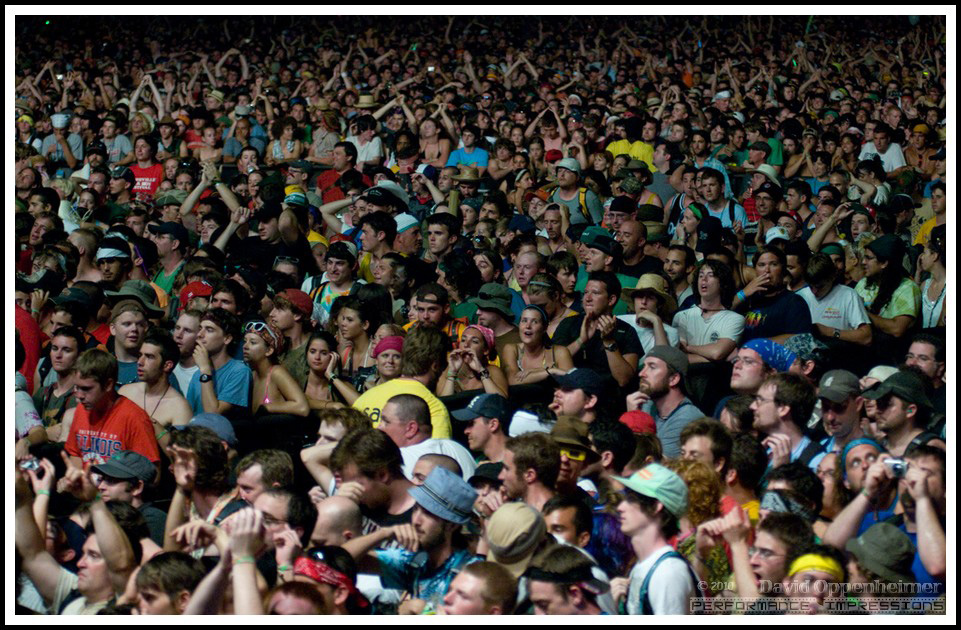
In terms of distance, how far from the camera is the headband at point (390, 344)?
8.29m

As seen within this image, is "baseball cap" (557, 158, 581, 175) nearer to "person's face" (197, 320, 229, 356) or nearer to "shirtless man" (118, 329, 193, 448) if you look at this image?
"person's face" (197, 320, 229, 356)

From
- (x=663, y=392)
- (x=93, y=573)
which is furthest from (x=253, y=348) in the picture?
(x=93, y=573)

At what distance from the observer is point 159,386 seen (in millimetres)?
7859

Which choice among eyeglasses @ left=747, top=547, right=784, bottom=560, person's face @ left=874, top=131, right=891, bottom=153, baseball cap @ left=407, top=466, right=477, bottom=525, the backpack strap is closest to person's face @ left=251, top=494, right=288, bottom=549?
baseball cap @ left=407, top=466, right=477, bottom=525

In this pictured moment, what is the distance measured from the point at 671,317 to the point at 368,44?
20.1 meters

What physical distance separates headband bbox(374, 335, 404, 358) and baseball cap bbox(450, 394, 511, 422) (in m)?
1.14

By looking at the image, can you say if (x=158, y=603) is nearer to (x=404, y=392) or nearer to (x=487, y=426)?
(x=487, y=426)

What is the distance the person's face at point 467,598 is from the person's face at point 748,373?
3.42m

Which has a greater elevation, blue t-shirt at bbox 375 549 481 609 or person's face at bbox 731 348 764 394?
person's face at bbox 731 348 764 394

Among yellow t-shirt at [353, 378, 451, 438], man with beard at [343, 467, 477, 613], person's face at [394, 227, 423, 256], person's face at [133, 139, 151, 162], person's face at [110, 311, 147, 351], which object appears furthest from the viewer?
person's face at [133, 139, 151, 162]

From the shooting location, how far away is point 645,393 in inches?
308

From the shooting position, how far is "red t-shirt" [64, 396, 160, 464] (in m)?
7.27

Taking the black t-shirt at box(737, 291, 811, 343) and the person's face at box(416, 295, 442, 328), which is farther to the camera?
the black t-shirt at box(737, 291, 811, 343)

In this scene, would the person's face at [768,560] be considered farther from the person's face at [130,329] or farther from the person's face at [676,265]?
the person's face at [676,265]
